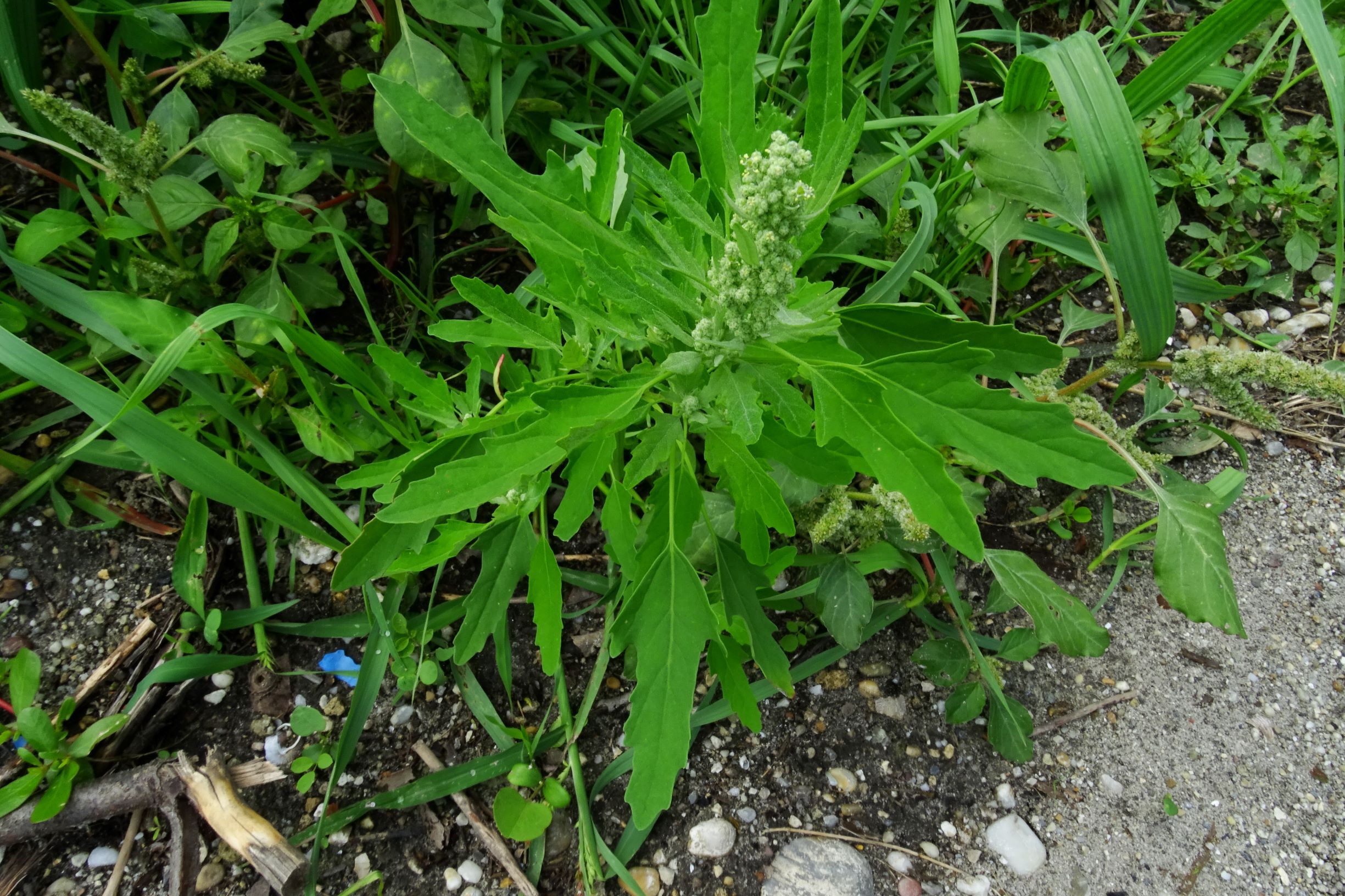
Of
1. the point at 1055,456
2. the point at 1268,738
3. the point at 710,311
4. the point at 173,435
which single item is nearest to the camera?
the point at 1055,456

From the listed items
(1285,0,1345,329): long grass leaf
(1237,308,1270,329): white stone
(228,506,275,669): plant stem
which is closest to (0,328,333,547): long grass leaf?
(228,506,275,669): plant stem

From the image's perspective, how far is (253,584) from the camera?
1888 millimetres

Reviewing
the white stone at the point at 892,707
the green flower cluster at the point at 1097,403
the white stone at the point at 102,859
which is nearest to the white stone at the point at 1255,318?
the green flower cluster at the point at 1097,403

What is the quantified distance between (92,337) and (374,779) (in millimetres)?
1173

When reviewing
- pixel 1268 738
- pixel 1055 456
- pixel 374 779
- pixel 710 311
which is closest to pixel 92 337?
pixel 374 779

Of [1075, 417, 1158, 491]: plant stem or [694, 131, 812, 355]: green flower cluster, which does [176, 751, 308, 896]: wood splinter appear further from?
[1075, 417, 1158, 491]: plant stem

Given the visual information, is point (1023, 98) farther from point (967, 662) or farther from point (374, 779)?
point (374, 779)

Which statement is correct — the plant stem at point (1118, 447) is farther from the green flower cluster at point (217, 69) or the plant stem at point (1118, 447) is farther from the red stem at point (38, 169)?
the red stem at point (38, 169)

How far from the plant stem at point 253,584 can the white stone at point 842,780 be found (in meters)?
1.29

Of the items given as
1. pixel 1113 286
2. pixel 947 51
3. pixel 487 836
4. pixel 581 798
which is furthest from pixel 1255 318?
pixel 487 836

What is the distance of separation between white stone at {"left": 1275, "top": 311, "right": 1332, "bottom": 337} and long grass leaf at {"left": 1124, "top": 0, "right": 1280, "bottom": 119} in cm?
95

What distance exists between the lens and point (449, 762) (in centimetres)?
183

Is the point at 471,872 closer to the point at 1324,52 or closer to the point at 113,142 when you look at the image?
the point at 113,142

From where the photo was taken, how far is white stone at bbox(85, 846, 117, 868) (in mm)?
1680
